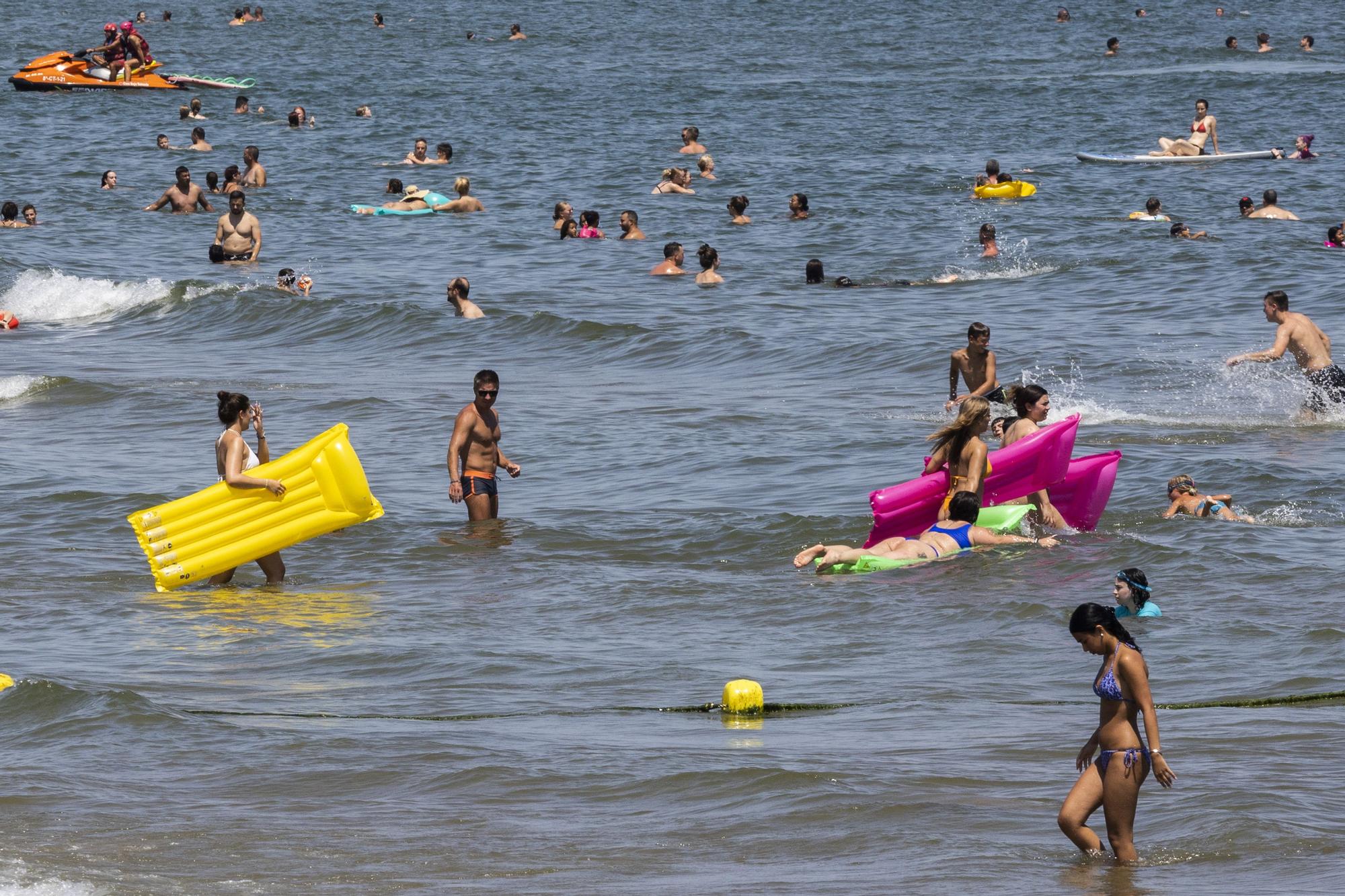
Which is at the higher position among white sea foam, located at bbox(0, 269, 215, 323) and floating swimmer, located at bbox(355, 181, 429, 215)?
floating swimmer, located at bbox(355, 181, 429, 215)

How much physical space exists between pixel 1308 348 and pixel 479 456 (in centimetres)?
689

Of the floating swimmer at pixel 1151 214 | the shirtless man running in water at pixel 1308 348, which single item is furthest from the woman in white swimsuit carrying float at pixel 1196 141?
the shirtless man running in water at pixel 1308 348

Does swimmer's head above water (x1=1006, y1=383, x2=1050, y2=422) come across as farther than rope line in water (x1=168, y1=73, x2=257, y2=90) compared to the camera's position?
No

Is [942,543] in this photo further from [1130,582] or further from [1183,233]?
[1183,233]

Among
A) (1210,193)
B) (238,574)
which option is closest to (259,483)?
(238,574)

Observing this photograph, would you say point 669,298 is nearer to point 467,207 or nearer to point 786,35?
point 467,207

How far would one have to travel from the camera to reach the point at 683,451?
47.0ft

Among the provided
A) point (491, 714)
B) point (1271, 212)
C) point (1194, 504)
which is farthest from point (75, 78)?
point (491, 714)

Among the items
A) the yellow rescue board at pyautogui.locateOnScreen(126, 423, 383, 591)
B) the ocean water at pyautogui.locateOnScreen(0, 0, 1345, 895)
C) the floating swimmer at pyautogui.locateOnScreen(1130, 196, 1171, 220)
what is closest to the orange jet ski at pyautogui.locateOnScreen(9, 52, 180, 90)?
the ocean water at pyautogui.locateOnScreen(0, 0, 1345, 895)

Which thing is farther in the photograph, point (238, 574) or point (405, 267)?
point (405, 267)

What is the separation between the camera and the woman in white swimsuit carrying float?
2962cm

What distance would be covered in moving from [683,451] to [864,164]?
17.2 meters

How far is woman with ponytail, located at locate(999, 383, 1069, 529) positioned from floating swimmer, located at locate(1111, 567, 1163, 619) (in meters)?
1.74

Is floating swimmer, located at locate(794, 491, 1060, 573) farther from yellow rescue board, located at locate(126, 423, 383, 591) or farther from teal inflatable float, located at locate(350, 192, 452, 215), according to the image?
teal inflatable float, located at locate(350, 192, 452, 215)
